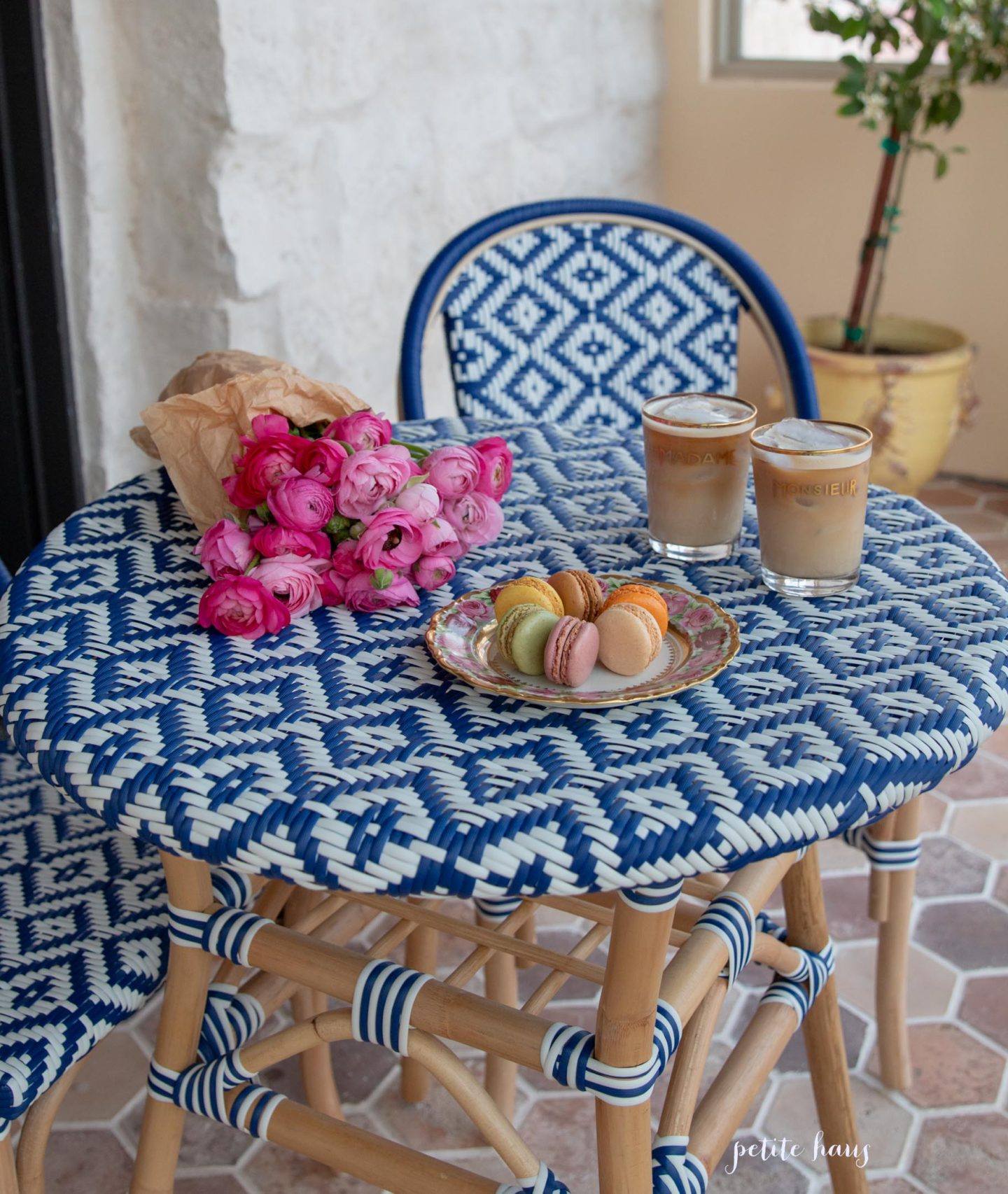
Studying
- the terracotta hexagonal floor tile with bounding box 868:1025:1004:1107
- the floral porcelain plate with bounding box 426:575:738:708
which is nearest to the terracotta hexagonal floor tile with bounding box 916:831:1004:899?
the terracotta hexagonal floor tile with bounding box 868:1025:1004:1107

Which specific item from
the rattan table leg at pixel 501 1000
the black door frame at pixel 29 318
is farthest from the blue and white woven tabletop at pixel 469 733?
the black door frame at pixel 29 318

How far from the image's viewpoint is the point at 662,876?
0.80 m

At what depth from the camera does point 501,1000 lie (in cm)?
155

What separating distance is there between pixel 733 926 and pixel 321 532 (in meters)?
0.49

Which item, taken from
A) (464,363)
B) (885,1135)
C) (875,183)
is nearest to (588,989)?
(885,1135)

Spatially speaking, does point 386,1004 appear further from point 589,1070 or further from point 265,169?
point 265,169

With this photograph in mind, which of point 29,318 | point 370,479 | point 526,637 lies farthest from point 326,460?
point 29,318

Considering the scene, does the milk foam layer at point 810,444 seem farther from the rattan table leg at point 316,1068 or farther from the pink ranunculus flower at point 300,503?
the rattan table leg at point 316,1068

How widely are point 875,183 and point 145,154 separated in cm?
204

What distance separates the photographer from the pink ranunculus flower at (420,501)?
1.07m

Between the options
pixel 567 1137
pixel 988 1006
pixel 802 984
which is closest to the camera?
pixel 802 984

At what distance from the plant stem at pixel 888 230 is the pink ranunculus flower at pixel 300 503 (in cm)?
240

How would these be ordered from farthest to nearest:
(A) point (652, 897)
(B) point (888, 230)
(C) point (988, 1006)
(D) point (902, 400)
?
(B) point (888, 230)
(D) point (902, 400)
(C) point (988, 1006)
(A) point (652, 897)

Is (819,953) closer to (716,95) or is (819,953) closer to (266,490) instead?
(266,490)
